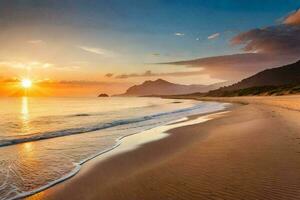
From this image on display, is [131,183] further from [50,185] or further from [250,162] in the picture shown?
[250,162]

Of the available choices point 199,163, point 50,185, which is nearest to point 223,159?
point 199,163

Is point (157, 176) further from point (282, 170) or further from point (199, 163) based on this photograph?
point (282, 170)

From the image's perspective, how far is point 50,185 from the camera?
766cm

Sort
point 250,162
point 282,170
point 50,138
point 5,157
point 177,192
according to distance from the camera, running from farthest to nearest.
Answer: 1. point 50,138
2. point 5,157
3. point 250,162
4. point 282,170
5. point 177,192

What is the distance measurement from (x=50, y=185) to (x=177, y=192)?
345 cm

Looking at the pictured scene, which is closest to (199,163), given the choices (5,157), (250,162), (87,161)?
(250,162)

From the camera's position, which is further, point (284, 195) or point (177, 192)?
point (177, 192)

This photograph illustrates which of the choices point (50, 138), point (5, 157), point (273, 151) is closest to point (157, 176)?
point (273, 151)

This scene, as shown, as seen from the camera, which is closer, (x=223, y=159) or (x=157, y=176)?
(x=157, y=176)

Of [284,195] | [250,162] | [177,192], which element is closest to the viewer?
[284,195]

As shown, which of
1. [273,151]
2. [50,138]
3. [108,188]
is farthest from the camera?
[50,138]

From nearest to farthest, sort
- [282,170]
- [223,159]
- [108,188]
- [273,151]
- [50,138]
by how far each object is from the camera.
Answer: [108,188] < [282,170] < [223,159] < [273,151] < [50,138]

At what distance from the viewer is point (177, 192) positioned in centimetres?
668

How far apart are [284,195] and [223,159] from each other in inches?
144
